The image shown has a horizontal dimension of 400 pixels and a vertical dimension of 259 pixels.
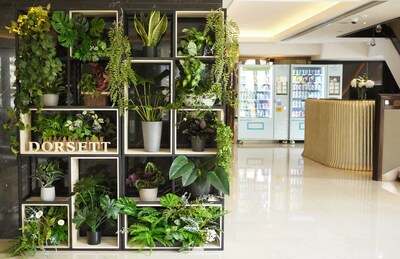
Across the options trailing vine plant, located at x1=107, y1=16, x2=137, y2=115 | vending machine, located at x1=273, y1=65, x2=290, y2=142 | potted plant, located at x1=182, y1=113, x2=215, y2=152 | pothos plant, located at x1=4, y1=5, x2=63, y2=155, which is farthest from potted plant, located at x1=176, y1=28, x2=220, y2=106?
vending machine, located at x1=273, y1=65, x2=290, y2=142

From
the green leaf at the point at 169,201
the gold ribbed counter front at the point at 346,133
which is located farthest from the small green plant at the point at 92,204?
the gold ribbed counter front at the point at 346,133

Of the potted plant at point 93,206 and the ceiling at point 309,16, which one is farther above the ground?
the ceiling at point 309,16

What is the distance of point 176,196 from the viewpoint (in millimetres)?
A: 4453

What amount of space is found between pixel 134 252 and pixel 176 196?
0.66 m

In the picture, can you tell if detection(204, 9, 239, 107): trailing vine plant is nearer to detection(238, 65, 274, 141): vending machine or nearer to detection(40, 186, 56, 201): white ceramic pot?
detection(40, 186, 56, 201): white ceramic pot

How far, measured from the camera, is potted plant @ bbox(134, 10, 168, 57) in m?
4.37

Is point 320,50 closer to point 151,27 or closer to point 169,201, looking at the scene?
point 151,27

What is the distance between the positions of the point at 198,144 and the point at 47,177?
148 cm

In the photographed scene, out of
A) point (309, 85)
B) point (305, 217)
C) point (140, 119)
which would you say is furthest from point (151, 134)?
point (309, 85)

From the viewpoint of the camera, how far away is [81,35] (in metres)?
4.33

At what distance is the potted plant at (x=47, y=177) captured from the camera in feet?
14.6

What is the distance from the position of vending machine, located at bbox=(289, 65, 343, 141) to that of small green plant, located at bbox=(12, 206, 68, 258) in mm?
10198

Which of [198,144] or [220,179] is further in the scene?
[198,144]

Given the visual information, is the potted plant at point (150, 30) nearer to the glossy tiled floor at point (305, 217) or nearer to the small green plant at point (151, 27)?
the small green plant at point (151, 27)
